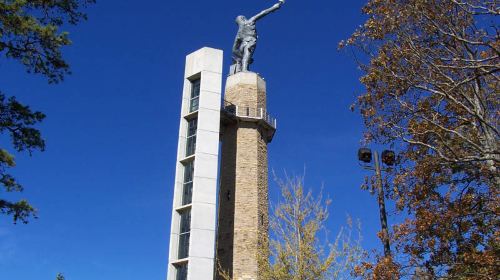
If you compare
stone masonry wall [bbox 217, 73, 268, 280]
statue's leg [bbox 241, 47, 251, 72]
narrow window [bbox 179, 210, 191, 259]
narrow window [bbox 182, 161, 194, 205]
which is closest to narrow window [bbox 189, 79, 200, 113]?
stone masonry wall [bbox 217, 73, 268, 280]

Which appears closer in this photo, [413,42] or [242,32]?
[413,42]

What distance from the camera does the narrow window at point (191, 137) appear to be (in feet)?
116

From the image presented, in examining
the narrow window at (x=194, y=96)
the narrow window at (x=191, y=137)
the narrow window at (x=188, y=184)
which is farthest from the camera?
the narrow window at (x=194, y=96)

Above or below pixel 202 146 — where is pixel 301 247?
below

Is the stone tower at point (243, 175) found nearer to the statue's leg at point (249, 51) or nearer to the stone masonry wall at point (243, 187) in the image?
the stone masonry wall at point (243, 187)

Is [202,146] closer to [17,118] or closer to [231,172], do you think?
[231,172]

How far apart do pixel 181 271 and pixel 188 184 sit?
5339 millimetres

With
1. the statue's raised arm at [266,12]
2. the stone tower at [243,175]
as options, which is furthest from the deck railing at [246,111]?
the statue's raised arm at [266,12]

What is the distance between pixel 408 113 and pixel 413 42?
1836 millimetres

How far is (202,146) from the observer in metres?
34.5

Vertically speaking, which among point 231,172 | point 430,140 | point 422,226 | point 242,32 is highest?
point 242,32

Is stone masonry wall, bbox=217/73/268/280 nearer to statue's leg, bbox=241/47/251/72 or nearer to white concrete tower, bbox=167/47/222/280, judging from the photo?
statue's leg, bbox=241/47/251/72

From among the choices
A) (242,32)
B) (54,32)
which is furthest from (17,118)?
(242,32)

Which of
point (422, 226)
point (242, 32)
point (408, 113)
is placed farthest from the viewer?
point (242, 32)
